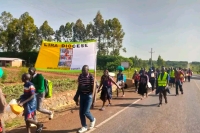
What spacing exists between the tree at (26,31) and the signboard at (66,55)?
44637mm

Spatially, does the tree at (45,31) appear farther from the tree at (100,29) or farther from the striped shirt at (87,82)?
the striped shirt at (87,82)

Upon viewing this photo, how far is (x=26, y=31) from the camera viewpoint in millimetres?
50969

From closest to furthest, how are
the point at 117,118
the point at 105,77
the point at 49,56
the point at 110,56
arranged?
the point at 117,118
the point at 49,56
the point at 105,77
the point at 110,56

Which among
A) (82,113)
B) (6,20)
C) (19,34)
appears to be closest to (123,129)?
(82,113)

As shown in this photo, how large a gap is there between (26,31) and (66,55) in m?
45.0

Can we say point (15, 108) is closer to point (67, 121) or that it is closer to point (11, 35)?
point (67, 121)

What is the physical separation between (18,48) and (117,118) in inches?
2009

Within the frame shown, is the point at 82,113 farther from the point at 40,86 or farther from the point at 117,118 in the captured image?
the point at 117,118

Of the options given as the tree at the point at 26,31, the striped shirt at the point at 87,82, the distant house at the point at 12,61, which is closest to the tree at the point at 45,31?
the tree at the point at 26,31

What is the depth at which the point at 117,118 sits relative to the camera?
8.05 m

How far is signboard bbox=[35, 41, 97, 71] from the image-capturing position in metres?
8.69

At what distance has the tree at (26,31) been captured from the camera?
5097 cm

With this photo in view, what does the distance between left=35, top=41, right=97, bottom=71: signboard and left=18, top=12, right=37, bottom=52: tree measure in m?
44.6

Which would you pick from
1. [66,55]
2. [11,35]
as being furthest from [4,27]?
[66,55]
